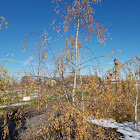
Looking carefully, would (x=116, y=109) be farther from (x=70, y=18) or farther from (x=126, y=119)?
(x=70, y=18)

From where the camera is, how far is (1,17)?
308 centimetres

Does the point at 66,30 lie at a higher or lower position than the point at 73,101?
higher

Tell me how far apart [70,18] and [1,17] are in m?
1.79

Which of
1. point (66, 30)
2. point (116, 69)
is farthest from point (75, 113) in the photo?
point (66, 30)

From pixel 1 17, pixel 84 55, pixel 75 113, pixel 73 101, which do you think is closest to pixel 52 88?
pixel 73 101

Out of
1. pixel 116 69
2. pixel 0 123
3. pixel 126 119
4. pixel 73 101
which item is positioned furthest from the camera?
pixel 126 119

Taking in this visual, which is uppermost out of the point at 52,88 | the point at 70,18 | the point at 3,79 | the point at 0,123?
the point at 70,18

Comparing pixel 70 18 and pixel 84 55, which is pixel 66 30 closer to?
pixel 70 18

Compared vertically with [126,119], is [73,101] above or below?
above

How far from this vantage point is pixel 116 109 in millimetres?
7969

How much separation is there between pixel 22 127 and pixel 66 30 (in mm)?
5533

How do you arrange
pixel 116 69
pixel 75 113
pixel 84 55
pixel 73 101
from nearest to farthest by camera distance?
1. pixel 116 69
2. pixel 75 113
3. pixel 73 101
4. pixel 84 55

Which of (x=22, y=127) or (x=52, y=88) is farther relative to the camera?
(x=22, y=127)

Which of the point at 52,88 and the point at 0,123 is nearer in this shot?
the point at 52,88
